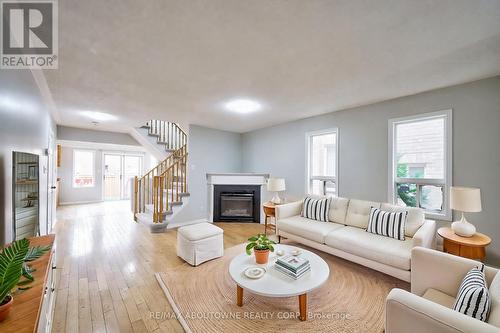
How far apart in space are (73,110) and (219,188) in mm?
3444

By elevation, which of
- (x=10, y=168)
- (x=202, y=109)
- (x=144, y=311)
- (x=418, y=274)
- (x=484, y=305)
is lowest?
(x=144, y=311)

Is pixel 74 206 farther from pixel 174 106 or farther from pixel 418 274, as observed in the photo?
pixel 418 274

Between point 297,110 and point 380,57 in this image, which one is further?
point 297,110

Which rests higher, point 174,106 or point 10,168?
point 174,106

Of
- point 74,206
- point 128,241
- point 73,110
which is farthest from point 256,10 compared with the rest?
point 74,206

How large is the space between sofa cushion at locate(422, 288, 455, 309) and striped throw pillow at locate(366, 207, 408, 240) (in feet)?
3.72

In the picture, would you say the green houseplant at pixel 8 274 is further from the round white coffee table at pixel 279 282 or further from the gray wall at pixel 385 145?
the gray wall at pixel 385 145

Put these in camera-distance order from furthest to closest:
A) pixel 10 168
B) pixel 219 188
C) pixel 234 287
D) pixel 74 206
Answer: pixel 74 206 < pixel 219 188 < pixel 234 287 < pixel 10 168

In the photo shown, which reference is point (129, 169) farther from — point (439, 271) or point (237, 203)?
point (439, 271)

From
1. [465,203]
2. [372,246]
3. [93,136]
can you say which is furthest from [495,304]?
[93,136]

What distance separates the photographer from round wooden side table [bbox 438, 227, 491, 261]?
2.18m

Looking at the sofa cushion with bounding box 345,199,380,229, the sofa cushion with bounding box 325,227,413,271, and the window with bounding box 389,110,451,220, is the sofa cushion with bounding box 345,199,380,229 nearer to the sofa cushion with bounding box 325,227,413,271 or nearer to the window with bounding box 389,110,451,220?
the sofa cushion with bounding box 325,227,413,271

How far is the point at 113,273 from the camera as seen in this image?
104 inches

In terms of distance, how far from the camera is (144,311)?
1.96m
